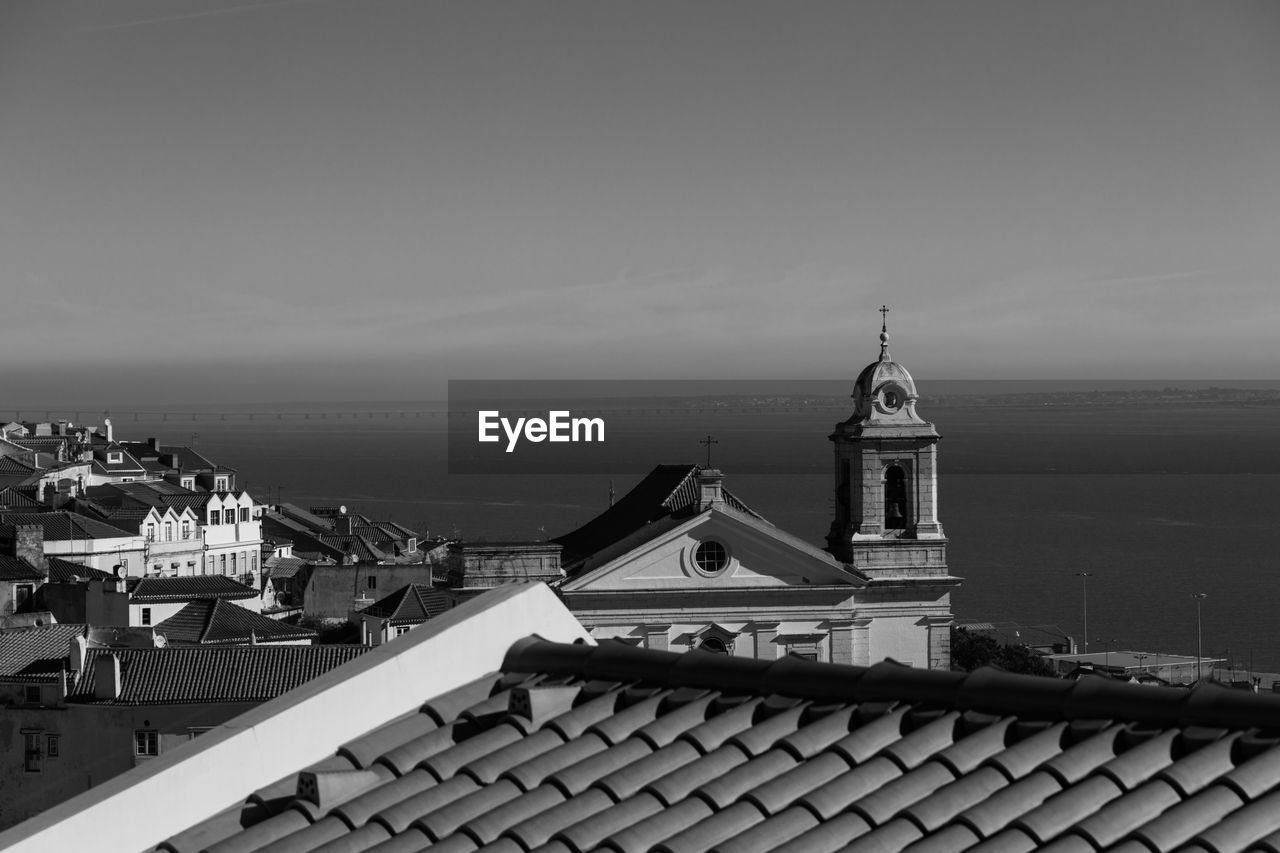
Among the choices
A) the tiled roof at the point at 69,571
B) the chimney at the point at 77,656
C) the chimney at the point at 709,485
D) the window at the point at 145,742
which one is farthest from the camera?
the tiled roof at the point at 69,571

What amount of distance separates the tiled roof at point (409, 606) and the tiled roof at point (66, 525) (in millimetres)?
12876

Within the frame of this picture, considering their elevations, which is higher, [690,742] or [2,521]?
[690,742]

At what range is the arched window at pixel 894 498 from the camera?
2414cm

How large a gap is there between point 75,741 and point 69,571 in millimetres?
19605

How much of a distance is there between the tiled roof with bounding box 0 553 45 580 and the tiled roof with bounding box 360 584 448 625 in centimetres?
840

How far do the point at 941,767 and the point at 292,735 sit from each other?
1672 millimetres

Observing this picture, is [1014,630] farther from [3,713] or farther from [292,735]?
[292,735]

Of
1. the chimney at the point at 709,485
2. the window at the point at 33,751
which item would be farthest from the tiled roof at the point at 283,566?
the chimney at the point at 709,485

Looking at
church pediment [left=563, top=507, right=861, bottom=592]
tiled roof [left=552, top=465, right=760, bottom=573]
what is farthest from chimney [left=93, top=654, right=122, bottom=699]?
church pediment [left=563, top=507, right=861, bottom=592]

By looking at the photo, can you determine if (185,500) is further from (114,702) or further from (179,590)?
(114,702)

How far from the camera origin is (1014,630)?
5628 cm

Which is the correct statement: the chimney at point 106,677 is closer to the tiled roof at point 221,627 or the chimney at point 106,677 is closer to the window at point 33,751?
the window at point 33,751

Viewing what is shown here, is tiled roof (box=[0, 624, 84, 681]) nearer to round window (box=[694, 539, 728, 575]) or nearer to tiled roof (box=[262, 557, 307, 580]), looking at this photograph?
round window (box=[694, 539, 728, 575])

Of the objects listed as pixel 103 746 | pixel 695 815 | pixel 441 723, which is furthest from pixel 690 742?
pixel 103 746
